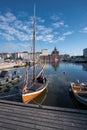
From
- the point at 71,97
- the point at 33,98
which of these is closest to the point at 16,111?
the point at 33,98

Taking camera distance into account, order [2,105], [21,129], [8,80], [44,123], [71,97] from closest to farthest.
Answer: [21,129] < [44,123] < [2,105] < [71,97] < [8,80]

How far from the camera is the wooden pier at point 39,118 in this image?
19.5ft

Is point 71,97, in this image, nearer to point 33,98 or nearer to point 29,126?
point 33,98

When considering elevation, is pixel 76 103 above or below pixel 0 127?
below

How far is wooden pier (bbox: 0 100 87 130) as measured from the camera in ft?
19.5

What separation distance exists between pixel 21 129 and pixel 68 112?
285cm

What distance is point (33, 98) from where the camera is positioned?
1730 cm

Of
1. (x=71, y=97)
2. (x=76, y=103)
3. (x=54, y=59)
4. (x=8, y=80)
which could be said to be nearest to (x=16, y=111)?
(x=76, y=103)

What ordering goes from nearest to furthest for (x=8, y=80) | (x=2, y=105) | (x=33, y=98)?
(x=2, y=105) < (x=33, y=98) < (x=8, y=80)

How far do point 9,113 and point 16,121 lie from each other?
98 cm

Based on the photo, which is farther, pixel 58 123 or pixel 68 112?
pixel 68 112

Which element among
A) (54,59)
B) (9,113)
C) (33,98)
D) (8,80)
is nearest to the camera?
(9,113)

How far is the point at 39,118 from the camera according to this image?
265 inches

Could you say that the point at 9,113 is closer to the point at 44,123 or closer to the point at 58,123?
the point at 44,123
